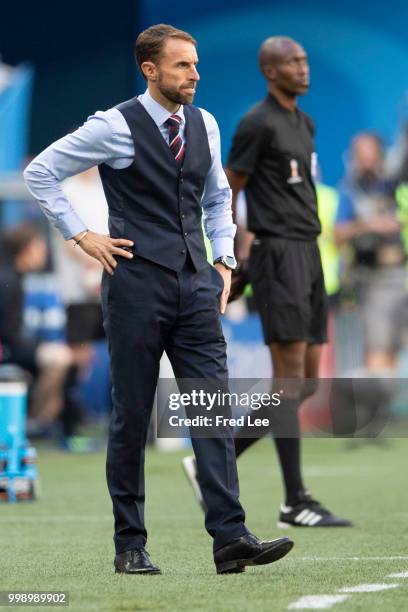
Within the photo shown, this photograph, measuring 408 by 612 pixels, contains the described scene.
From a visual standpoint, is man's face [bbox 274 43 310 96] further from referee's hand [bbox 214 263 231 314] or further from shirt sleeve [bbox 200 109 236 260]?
referee's hand [bbox 214 263 231 314]

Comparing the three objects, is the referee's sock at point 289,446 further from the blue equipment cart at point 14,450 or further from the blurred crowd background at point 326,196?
the blurred crowd background at point 326,196

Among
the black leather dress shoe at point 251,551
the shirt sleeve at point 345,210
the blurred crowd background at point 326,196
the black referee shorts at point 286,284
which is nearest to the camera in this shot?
the black leather dress shoe at point 251,551

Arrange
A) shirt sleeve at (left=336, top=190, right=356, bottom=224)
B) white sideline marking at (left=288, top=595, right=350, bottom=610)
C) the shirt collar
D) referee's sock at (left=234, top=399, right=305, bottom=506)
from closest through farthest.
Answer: white sideline marking at (left=288, top=595, right=350, bottom=610), the shirt collar, referee's sock at (left=234, top=399, right=305, bottom=506), shirt sleeve at (left=336, top=190, right=356, bottom=224)

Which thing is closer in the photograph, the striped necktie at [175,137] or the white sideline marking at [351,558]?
the striped necktie at [175,137]

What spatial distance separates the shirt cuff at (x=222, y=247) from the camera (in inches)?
240

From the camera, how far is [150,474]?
11.9 m

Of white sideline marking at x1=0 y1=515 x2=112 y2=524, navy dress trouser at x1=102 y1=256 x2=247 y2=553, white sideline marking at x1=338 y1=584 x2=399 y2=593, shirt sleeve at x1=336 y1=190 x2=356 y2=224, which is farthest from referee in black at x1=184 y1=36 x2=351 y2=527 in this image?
shirt sleeve at x1=336 y1=190 x2=356 y2=224

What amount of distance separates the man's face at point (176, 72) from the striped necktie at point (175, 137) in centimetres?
7

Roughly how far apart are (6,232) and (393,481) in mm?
6504

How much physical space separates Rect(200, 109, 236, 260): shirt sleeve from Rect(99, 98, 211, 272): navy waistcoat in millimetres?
184

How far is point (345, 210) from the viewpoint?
16.1 meters

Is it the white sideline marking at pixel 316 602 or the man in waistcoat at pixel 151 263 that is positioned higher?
the man in waistcoat at pixel 151 263

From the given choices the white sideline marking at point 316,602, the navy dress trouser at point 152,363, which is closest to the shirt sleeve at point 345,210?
the navy dress trouser at point 152,363

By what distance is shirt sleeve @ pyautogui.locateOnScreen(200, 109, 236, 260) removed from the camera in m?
6.05
